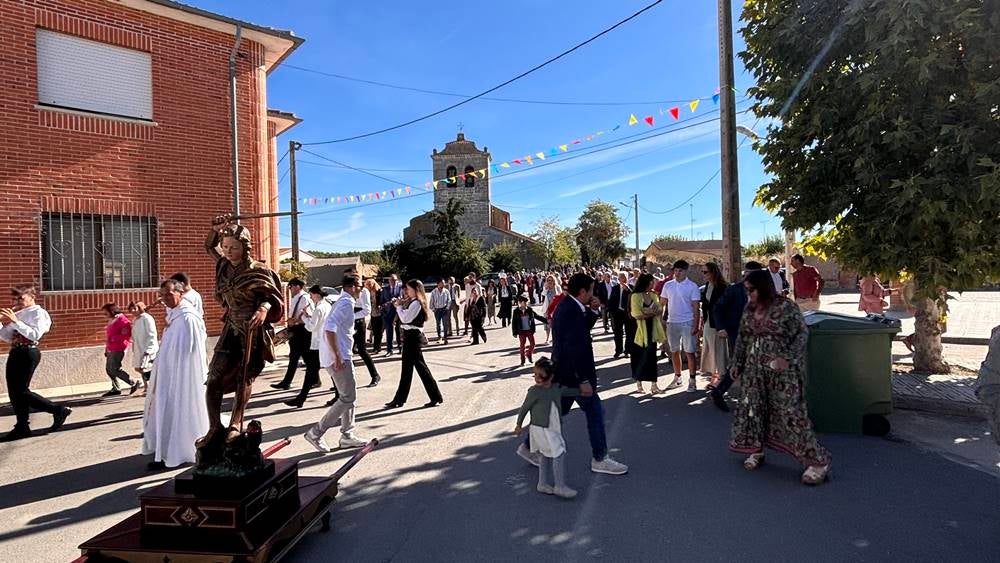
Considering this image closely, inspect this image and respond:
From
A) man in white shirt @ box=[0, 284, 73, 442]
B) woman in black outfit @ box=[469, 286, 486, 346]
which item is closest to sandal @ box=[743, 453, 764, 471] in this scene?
man in white shirt @ box=[0, 284, 73, 442]

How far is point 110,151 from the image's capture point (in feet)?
33.7

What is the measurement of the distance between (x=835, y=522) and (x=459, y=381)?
245 inches

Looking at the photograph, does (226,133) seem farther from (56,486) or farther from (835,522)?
(835,522)

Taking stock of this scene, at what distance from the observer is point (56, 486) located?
4.93m

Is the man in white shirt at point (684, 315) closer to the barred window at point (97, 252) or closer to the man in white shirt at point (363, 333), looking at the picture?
the man in white shirt at point (363, 333)

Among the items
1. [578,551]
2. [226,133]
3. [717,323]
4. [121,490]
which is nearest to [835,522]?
[578,551]

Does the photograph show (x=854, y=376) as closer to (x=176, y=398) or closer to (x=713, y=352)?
(x=713, y=352)

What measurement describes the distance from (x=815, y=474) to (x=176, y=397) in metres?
5.47

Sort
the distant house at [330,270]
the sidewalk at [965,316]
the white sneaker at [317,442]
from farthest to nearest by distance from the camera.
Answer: the distant house at [330,270] → the sidewalk at [965,316] → the white sneaker at [317,442]

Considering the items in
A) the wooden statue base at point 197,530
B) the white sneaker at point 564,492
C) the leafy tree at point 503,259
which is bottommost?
the white sneaker at point 564,492

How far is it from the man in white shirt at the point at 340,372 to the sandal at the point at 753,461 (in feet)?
11.7

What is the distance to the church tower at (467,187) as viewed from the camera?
59.8 metres

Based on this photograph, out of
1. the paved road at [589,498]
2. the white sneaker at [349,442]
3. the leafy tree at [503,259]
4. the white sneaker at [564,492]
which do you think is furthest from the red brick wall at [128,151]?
the leafy tree at [503,259]

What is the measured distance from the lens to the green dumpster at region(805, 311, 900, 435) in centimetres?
587
